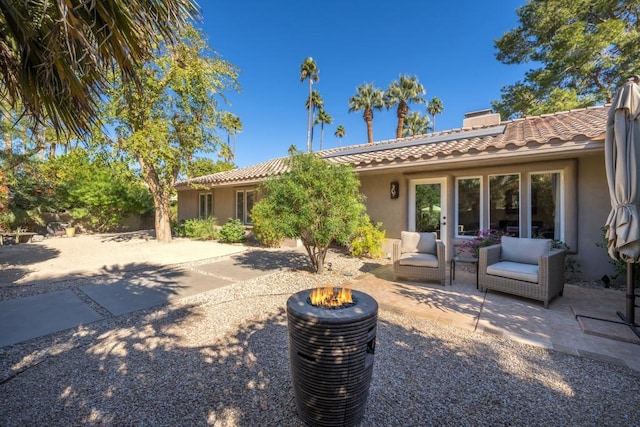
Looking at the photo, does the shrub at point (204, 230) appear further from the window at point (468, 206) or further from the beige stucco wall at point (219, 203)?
the window at point (468, 206)

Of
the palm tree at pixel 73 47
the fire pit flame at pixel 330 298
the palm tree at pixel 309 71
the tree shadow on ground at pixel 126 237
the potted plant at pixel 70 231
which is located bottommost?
the tree shadow on ground at pixel 126 237

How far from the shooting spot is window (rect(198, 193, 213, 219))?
53.6ft

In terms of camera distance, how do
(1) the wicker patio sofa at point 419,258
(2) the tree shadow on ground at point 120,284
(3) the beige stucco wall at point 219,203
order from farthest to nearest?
(3) the beige stucco wall at point 219,203
(1) the wicker patio sofa at point 419,258
(2) the tree shadow on ground at point 120,284

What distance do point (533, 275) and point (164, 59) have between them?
42.6 feet

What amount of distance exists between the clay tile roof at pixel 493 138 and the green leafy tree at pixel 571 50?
705cm

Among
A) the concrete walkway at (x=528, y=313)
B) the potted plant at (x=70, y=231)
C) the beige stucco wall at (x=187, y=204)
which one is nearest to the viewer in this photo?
the concrete walkway at (x=528, y=313)

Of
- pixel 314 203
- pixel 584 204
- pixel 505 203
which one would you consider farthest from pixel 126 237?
pixel 584 204

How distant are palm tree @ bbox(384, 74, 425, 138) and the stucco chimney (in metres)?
13.2

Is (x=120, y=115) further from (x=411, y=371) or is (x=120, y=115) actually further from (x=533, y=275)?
(x=533, y=275)

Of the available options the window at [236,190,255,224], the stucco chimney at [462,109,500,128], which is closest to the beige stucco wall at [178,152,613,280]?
the stucco chimney at [462,109,500,128]

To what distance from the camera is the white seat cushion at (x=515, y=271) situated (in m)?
4.66

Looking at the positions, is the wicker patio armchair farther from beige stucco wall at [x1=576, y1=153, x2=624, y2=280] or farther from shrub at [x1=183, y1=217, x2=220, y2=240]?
shrub at [x1=183, y1=217, x2=220, y2=240]

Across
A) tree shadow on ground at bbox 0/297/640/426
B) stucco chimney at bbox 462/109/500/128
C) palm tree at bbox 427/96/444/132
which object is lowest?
tree shadow on ground at bbox 0/297/640/426

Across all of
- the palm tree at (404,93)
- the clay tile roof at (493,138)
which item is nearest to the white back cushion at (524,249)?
the clay tile roof at (493,138)
